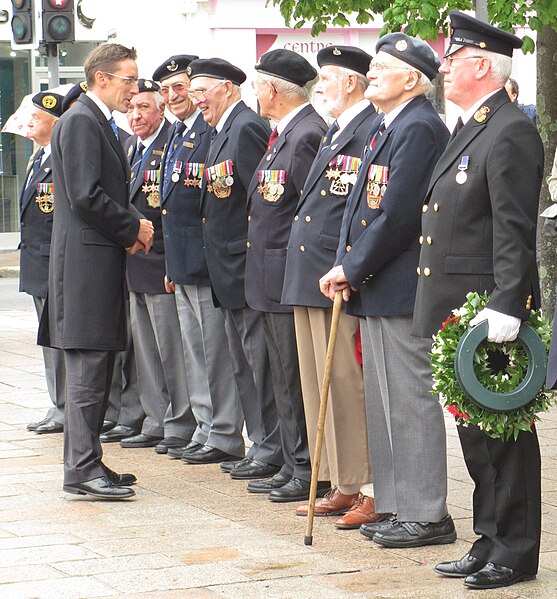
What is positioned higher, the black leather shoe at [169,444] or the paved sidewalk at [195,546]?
the black leather shoe at [169,444]

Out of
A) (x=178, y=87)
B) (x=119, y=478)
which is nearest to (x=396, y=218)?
(x=119, y=478)

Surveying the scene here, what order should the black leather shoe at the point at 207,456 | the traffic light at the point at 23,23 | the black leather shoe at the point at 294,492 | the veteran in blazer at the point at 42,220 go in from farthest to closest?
the traffic light at the point at 23,23 < the veteran in blazer at the point at 42,220 < the black leather shoe at the point at 207,456 < the black leather shoe at the point at 294,492

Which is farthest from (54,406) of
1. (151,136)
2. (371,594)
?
(371,594)

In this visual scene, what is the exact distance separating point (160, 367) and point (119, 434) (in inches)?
20.0

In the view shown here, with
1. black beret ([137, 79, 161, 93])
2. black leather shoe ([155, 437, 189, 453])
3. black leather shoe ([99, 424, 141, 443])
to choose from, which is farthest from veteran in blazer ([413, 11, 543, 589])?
black leather shoe ([99, 424, 141, 443])

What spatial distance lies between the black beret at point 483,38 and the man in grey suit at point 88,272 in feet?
7.49

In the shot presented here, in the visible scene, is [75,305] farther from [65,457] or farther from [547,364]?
[547,364]

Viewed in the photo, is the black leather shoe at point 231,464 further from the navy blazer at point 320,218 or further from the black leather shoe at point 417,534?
the black leather shoe at point 417,534

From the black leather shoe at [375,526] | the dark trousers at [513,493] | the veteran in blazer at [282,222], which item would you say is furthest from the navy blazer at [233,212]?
the dark trousers at [513,493]

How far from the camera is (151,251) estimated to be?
8.74 m

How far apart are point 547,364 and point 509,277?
349 mm

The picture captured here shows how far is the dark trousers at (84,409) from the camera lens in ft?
24.0

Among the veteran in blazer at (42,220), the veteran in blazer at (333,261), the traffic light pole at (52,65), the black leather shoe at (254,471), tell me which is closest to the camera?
the veteran in blazer at (333,261)

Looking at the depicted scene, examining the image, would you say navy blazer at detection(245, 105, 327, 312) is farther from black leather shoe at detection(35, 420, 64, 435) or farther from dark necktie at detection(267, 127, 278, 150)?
black leather shoe at detection(35, 420, 64, 435)
